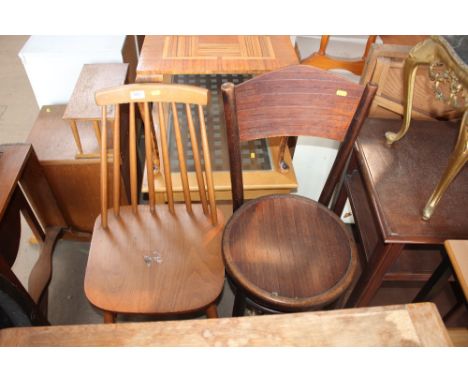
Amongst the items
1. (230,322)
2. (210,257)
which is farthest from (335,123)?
(230,322)

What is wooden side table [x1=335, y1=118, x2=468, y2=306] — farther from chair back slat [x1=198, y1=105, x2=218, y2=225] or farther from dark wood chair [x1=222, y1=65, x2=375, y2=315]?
chair back slat [x1=198, y1=105, x2=218, y2=225]

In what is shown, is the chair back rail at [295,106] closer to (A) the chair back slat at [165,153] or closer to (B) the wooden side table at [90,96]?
(A) the chair back slat at [165,153]

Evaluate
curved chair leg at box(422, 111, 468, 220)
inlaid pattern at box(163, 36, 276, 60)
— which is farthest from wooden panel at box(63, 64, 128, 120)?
curved chair leg at box(422, 111, 468, 220)

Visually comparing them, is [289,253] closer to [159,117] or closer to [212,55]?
[159,117]

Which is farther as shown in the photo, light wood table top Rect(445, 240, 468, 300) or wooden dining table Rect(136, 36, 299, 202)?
wooden dining table Rect(136, 36, 299, 202)

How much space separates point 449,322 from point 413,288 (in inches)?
11.3

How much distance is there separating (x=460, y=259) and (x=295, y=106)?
58cm

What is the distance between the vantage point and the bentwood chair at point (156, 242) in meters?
1.01

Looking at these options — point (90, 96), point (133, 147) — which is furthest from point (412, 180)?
point (90, 96)

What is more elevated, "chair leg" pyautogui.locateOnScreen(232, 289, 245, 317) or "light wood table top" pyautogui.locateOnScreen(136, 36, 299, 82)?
"light wood table top" pyautogui.locateOnScreen(136, 36, 299, 82)

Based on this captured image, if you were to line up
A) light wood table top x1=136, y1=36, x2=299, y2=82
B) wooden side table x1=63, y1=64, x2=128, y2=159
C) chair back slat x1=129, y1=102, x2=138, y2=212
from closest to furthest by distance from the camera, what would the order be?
chair back slat x1=129, y1=102, x2=138, y2=212 → light wood table top x1=136, y1=36, x2=299, y2=82 → wooden side table x1=63, y1=64, x2=128, y2=159

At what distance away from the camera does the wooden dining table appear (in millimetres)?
1291

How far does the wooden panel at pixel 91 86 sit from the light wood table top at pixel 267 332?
1.00 meters

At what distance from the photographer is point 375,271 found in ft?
3.54
